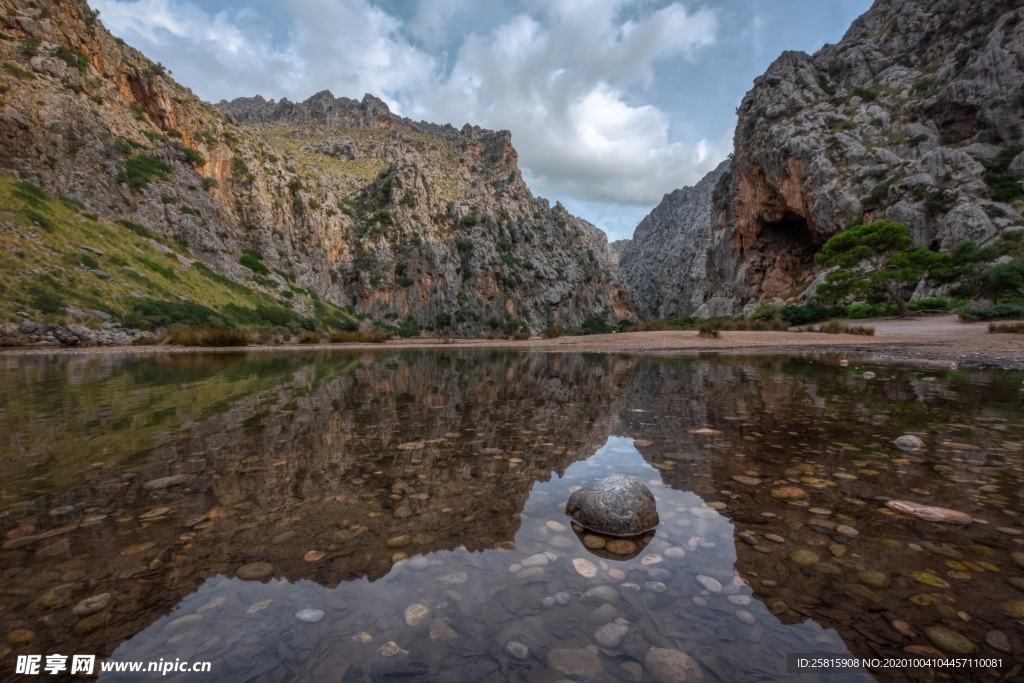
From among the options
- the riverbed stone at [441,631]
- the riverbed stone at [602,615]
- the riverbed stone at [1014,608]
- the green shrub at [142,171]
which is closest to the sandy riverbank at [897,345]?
the riverbed stone at [1014,608]

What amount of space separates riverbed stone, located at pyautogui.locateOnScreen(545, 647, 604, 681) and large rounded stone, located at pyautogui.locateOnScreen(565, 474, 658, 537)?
120 cm

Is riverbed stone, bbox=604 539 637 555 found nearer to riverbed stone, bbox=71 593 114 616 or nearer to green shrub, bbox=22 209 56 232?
riverbed stone, bbox=71 593 114 616

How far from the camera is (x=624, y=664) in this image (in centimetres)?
179

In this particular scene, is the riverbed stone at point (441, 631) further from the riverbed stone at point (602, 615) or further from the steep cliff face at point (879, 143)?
the steep cliff face at point (879, 143)

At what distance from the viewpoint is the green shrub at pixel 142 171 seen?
39.4 metres

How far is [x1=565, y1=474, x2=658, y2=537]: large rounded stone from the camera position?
3.02 m

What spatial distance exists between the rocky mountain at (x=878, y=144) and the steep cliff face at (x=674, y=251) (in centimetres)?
4979

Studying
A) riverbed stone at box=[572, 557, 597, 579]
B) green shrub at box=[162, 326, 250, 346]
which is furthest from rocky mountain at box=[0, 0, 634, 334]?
riverbed stone at box=[572, 557, 597, 579]

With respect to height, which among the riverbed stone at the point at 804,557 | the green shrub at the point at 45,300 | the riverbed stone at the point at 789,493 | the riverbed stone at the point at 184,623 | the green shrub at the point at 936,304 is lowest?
the riverbed stone at the point at 789,493

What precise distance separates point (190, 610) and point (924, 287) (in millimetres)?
52504

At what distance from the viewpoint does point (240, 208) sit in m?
53.0

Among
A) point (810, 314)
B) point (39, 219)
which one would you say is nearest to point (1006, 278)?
point (810, 314)

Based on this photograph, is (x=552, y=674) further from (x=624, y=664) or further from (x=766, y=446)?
(x=766, y=446)

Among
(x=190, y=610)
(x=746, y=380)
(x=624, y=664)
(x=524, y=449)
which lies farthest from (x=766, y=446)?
(x=746, y=380)
